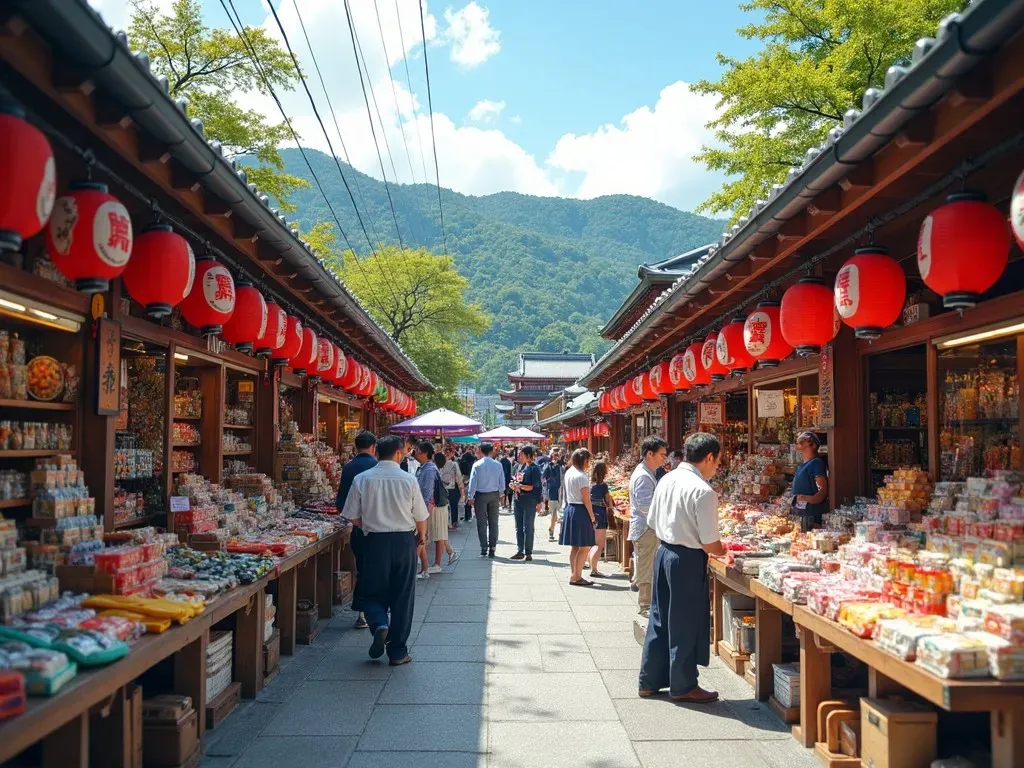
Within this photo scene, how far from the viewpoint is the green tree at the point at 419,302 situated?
37531mm

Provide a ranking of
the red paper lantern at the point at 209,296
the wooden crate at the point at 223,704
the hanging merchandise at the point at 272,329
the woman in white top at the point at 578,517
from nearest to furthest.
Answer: the wooden crate at the point at 223,704
the red paper lantern at the point at 209,296
the hanging merchandise at the point at 272,329
the woman in white top at the point at 578,517

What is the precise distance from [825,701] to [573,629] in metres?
3.88

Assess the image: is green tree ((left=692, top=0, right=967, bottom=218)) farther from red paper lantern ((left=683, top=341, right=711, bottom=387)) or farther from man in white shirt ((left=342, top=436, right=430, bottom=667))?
man in white shirt ((left=342, top=436, right=430, bottom=667))

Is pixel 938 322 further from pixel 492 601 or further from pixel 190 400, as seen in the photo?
pixel 190 400

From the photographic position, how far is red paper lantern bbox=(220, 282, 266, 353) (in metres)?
7.33

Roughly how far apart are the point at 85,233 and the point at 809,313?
526cm

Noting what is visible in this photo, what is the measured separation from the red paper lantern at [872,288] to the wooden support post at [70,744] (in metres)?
5.12

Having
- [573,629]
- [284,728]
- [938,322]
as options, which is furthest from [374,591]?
[938,322]

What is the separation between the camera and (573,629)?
29.5 feet

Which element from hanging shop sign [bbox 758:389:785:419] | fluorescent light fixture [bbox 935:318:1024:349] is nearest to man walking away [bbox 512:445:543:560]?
hanging shop sign [bbox 758:389:785:419]

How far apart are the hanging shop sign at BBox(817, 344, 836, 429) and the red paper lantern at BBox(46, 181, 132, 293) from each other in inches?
242

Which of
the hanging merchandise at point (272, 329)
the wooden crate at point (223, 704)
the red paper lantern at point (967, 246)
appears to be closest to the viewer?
the red paper lantern at point (967, 246)

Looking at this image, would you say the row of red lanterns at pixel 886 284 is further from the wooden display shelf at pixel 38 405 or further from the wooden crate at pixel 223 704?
the wooden display shelf at pixel 38 405

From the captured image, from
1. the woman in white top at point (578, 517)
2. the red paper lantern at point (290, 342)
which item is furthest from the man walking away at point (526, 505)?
the red paper lantern at point (290, 342)
